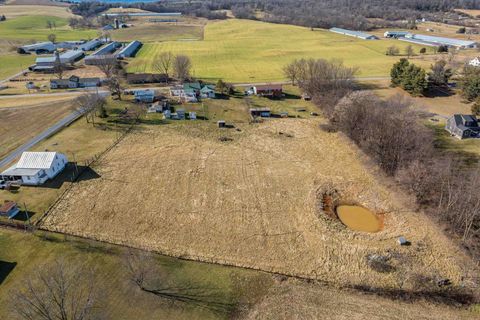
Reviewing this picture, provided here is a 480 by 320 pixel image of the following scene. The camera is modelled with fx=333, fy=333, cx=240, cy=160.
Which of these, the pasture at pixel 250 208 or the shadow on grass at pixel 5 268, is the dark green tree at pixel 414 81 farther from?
the shadow on grass at pixel 5 268

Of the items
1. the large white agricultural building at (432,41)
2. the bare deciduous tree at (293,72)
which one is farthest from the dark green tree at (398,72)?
the large white agricultural building at (432,41)

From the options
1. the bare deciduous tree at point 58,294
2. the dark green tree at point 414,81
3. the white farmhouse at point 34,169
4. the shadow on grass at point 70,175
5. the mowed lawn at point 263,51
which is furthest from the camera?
the mowed lawn at point 263,51

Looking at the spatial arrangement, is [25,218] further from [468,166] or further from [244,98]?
[468,166]

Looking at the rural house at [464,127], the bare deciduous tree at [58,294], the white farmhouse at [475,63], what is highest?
the white farmhouse at [475,63]

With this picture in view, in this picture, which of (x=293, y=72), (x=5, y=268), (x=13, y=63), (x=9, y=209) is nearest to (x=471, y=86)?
(x=293, y=72)

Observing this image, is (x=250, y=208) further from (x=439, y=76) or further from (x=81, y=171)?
(x=439, y=76)

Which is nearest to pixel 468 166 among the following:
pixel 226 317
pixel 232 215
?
pixel 232 215

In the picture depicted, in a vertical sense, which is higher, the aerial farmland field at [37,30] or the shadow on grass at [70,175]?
the aerial farmland field at [37,30]

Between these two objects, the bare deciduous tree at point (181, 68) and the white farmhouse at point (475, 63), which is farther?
the white farmhouse at point (475, 63)
